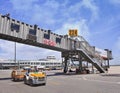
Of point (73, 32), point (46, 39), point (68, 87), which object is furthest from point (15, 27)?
point (73, 32)

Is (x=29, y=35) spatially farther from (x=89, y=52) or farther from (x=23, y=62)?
(x=23, y=62)

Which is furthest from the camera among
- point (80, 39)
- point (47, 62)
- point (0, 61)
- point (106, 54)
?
point (47, 62)

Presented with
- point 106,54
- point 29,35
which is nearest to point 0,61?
point 106,54

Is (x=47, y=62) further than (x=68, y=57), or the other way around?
(x=47, y=62)

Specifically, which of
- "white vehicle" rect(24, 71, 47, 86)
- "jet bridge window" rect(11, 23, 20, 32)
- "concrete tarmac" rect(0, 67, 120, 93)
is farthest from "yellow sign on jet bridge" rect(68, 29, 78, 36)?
"white vehicle" rect(24, 71, 47, 86)

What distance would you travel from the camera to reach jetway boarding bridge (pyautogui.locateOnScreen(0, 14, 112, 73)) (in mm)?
30984

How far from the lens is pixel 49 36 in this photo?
39531 mm

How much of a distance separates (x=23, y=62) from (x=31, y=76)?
5395 inches

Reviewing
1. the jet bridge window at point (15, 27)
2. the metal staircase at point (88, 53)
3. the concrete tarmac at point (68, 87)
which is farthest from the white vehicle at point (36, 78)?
the metal staircase at point (88, 53)

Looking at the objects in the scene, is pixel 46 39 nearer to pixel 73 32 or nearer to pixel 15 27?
pixel 15 27

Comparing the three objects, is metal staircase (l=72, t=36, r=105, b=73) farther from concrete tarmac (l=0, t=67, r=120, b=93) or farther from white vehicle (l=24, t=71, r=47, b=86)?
white vehicle (l=24, t=71, r=47, b=86)

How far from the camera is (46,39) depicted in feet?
126

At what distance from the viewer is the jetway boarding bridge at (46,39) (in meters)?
31.0

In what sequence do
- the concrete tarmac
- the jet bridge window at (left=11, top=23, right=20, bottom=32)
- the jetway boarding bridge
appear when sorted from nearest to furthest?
the concrete tarmac → the jetway boarding bridge → the jet bridge window at (left=11, top=23, right=20, bottom=32)
